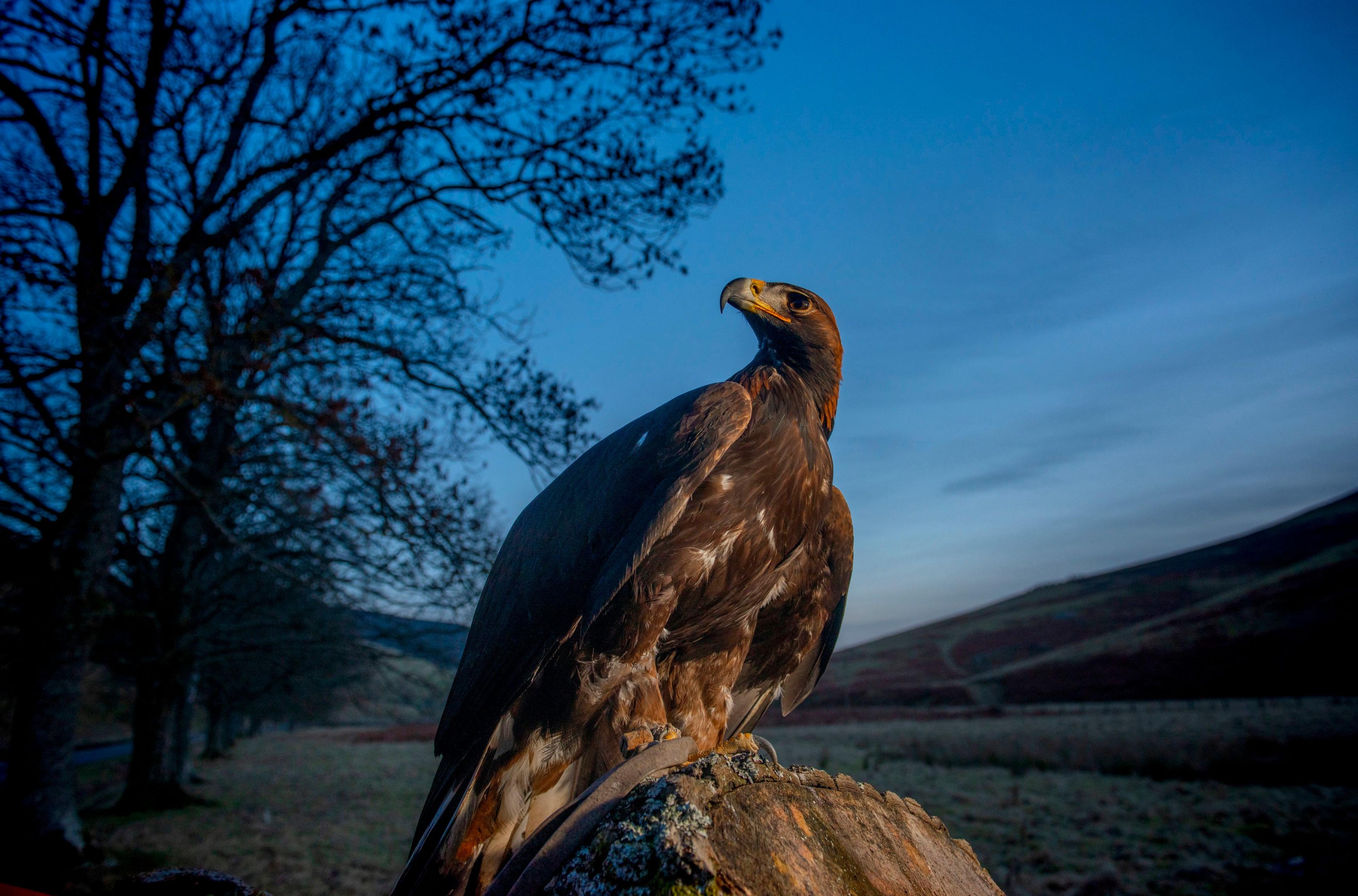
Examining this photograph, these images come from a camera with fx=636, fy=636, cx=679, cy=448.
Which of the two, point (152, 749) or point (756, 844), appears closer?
point (756, 844)

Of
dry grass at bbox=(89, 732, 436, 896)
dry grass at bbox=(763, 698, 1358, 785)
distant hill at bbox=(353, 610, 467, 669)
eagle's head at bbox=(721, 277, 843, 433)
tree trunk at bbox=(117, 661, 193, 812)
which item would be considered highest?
eagle's head at bbox=(721, 277, 843, 433)

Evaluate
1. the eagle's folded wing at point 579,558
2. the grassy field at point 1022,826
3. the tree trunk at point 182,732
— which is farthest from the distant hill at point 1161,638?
the tree trunk at point 182,732

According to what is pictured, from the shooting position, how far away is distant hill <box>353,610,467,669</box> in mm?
10328

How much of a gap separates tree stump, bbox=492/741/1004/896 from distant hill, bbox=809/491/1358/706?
11.7m

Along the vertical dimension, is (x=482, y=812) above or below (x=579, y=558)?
below

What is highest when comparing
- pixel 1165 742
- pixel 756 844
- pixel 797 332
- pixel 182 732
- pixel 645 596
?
pixel 797 332

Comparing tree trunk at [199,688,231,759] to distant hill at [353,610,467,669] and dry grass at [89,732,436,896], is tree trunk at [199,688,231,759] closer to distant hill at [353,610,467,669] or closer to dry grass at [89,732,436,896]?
dry grass at [89,732,436,896]

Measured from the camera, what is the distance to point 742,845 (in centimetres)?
142

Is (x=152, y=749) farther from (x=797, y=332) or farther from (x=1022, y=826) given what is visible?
(x=1022, y=826)

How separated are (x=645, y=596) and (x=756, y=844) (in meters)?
1.33

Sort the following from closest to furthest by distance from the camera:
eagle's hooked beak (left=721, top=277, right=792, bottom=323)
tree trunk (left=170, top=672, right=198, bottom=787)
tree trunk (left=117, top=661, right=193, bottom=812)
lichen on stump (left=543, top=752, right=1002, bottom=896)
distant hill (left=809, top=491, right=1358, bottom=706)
→ lichen on stump (left=543, top=752, right=1002, bottom=896), eagle's hooked beak (left=721, top=277, right=792, bottom=323), tree trunk (left=117, top=661, right=193, bottom=812), tree trunk (left=170, top=672, right=198, bottom=787), distant hill (left=809, top=491, right=1358, bottom=706)

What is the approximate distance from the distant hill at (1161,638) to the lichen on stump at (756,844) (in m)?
11.7

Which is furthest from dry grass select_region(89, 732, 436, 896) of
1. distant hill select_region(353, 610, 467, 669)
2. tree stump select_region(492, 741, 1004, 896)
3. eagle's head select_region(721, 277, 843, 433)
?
eagle's head select_region(721, 277, 843, 433)

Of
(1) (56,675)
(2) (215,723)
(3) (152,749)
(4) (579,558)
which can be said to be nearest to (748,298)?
(4) (579,558)
